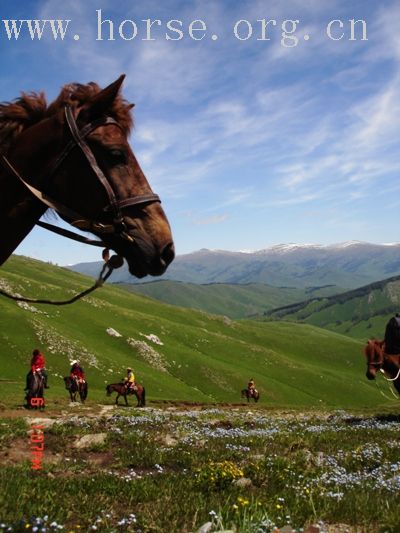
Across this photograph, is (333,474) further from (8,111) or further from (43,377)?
(43,377)

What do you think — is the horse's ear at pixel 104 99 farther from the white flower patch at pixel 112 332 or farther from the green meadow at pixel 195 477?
the white flower patch at pixel 112 332

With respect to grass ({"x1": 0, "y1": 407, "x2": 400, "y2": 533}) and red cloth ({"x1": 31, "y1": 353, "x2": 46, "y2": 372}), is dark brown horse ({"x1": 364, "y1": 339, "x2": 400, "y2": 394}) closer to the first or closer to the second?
grass ({"x1": 0, "y1": 407, "x2": 400, "y2": 533})

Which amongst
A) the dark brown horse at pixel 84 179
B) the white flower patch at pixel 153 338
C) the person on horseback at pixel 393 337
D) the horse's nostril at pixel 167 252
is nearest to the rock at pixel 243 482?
the dark brown horse at pixel 84 179

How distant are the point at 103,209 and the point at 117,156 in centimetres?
83

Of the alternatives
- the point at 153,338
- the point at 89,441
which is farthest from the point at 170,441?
the point at 153,338

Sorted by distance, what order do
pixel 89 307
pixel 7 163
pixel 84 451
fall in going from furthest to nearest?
pixel 89 307
pixel 84 451
pixel 7 163

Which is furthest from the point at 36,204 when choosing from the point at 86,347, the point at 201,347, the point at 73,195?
the point at 201,347

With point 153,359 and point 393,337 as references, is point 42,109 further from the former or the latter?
point 153,359

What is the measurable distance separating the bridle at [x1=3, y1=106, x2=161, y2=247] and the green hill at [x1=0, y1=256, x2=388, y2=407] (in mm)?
37459

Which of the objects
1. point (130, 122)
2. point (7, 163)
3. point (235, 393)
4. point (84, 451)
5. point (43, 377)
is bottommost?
point (235, 393)

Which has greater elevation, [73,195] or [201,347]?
[73,195]

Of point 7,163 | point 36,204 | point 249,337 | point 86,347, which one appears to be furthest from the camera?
point 249,337

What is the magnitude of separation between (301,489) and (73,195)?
618cm

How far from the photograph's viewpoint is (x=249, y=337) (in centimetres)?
15525
